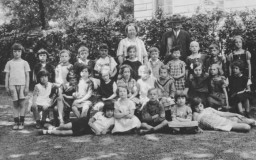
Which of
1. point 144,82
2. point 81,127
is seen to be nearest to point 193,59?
point 144,82

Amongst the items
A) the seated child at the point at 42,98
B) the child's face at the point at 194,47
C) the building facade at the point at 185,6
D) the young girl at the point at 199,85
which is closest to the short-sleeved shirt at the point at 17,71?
the seated child at the point at 42,98

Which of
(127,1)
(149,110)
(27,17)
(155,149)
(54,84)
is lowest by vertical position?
(155,149)

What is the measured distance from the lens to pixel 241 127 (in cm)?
590

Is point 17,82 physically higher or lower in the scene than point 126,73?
lower

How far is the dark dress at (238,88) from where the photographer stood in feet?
23.4

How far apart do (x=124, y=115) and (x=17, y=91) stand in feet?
7.36

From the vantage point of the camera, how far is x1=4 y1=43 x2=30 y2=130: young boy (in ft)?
21.9

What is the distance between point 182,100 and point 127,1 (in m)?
24.9

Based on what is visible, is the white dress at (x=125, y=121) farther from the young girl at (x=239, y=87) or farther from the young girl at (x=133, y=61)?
the young girl at (x=239, y=87)

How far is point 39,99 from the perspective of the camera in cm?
673

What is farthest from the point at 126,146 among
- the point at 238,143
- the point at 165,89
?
the point at 165,89

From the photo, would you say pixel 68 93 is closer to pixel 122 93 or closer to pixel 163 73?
pixel 122 93

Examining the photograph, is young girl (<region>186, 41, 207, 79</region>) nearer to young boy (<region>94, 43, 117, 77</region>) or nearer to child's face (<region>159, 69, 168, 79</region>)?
child's face (<region>159, 69, 168, 79</region>)

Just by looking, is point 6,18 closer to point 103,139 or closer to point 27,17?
point 27,17
